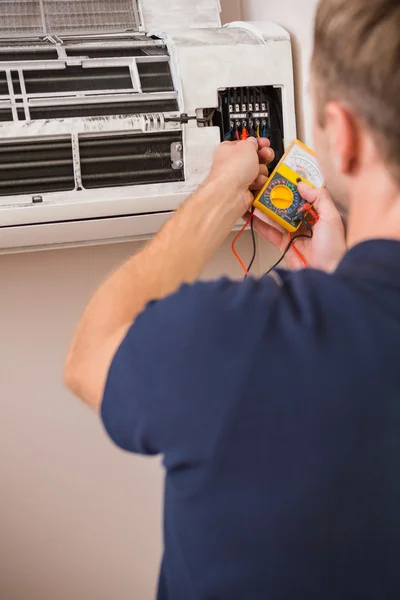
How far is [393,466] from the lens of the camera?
71 centimetres

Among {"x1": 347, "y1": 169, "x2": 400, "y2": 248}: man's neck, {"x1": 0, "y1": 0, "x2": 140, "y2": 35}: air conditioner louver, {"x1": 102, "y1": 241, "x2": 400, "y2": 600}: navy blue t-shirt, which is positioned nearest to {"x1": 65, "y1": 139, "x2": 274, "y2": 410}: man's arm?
{"x1": 102, "y1": 241, "x2": 400, "y2": 600}: navy blue t-shirt

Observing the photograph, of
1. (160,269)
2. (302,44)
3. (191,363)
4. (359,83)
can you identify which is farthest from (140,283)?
(302,44)

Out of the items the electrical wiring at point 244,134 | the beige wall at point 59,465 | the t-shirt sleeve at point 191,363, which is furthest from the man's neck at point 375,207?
the beige wall at point 59,465

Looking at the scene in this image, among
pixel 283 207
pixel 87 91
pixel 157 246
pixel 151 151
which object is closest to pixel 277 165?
pixel 283 207

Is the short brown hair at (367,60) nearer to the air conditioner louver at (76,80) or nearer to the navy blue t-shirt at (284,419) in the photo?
the navy blue t-shirt at (284,419)

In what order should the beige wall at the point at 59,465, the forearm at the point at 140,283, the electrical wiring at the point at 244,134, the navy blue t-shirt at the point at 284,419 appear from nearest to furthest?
the navy blue t-shirt at the point at 284,419, the forearm at the point at 140,283, the electrical wiring at the point at 244,134, the beige wall at the point at 59,465

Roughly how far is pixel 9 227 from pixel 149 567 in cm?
97

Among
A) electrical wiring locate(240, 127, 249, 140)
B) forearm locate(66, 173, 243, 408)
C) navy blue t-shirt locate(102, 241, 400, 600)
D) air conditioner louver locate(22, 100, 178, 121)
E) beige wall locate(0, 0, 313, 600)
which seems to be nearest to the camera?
navy blue t-shirt locate(102, 241, 400, 600)

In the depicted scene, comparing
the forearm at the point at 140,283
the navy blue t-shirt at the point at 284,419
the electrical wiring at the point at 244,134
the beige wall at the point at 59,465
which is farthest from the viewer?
the beige wall at the point at 59,465

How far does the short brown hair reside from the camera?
28.4 inches

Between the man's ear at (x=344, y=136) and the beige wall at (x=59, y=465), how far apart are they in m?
0.90

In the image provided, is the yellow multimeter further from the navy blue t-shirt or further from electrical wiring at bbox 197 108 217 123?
the navy blue t-shirt

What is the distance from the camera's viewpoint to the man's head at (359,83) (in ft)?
2.38

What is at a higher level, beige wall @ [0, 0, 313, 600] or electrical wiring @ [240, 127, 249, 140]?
electrical wiring @ [240, 127, 249, 140]
